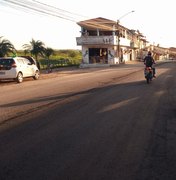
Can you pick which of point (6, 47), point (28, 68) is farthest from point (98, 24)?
point (28, 68)

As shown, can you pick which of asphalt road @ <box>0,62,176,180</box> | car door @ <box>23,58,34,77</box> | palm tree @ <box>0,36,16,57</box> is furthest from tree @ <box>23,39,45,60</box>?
asphalt road @ <box>0,62,176,180</box>

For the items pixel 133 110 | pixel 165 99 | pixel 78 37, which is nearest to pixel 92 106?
Result: pixel 133 110

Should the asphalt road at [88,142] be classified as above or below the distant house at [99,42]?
below

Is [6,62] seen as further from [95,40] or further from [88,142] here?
[95,40]

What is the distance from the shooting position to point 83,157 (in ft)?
16.7

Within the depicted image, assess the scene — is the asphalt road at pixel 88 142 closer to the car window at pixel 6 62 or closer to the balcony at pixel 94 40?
the car window at pixel 6 62

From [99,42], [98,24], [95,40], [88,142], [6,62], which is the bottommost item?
[88,142]

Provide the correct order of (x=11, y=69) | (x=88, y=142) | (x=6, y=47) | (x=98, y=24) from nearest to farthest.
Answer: (x=88, y=142)
(x=11, y=69)
(x=6, y=47)
(x=98, y=24)

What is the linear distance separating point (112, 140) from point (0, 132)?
236cm

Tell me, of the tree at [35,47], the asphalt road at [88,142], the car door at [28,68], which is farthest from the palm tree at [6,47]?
the asphalt road at [88,142]

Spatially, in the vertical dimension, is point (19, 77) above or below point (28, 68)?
below

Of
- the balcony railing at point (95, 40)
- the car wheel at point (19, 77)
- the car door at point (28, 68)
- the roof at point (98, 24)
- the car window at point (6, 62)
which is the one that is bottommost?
the car wheel at point (19, 77)

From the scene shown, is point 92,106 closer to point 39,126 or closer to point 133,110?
point 133,110

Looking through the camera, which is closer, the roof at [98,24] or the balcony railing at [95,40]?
the balcony railing at [95,40]
